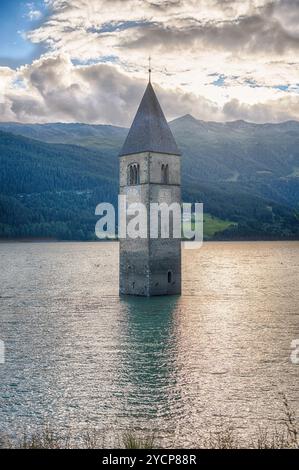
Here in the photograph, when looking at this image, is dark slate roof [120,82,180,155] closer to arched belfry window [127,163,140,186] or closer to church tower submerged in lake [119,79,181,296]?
church tower submerged in lake [119,79,181,296]

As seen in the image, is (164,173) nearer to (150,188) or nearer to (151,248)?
(150,188)

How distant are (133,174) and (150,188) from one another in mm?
3290

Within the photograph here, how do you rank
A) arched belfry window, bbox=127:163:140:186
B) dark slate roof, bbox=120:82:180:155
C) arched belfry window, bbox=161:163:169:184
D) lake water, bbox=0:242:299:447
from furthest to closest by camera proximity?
arched belfry window, bbox=127:163:140:186, arched belfry window, bbox=161:163:169:184, dark slate roof, bbox=120:82:180:155, lake water, bbox=0:242:299:447

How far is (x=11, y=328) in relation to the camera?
4619cm

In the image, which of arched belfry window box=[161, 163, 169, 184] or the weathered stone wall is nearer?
the weathered stone wall

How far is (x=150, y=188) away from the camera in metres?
59.4

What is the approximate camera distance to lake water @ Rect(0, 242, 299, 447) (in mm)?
24308

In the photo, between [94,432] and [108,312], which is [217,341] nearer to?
[108,312]

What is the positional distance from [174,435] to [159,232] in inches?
1538

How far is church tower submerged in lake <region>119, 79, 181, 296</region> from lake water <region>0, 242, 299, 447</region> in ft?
6.98

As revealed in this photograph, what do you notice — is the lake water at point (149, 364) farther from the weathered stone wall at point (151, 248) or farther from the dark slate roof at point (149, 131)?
the dark slate roof at point (149, 131)

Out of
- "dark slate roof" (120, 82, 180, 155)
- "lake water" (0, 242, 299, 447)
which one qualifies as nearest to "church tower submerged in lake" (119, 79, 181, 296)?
"dark slate roof" (120, 82, 180, 155)

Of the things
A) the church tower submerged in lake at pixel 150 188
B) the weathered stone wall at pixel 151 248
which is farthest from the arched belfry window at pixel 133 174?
the weathered stone wall at pixel 151 248

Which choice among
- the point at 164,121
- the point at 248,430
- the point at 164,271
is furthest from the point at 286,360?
the point at 164,121
